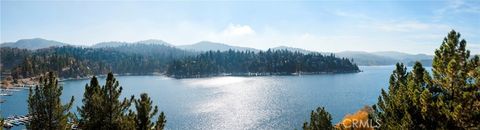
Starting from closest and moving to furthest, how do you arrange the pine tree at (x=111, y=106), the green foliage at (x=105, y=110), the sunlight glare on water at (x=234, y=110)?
the green foliage at (x=105, y=110)
the pine tree at (x=111, y=106)
the sunlight glare on water at (x=234, y=110)

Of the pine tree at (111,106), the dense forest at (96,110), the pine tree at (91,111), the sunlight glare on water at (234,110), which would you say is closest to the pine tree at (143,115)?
the dense forest at (96,110)

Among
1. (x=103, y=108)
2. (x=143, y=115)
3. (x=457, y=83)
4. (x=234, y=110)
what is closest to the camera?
(x=457, y=83)

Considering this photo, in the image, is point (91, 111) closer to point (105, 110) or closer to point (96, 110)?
point (96, 110)

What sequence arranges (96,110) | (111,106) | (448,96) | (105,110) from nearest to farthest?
(448,96) → (96,110) → (105,110) → (111,106)

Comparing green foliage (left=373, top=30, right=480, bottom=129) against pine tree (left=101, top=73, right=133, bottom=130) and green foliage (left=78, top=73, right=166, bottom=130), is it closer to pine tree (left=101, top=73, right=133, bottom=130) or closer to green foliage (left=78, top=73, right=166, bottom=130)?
green foliage (left=78, top=73, right=166, bottom=130)

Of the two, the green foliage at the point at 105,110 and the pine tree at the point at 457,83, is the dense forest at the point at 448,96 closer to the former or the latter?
the pine tree at the point at 457,83

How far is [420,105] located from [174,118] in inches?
3980

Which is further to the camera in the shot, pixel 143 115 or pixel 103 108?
pixel 103 108

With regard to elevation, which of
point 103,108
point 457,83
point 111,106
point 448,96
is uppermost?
point 457,83

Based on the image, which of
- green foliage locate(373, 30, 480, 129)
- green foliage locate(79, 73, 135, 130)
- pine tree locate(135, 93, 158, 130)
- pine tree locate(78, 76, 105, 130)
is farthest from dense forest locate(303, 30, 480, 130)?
pine tree locate(78, 76, 105, 130)

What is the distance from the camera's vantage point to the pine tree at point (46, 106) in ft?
108

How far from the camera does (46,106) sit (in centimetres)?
3344

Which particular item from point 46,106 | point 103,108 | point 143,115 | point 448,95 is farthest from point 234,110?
point 448,95

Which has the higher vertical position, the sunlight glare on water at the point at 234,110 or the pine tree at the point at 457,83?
the pine tree at the point at 457,83
